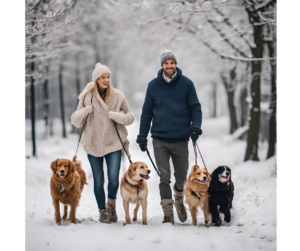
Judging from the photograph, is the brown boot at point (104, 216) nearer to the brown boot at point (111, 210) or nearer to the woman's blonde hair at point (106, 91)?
the brown boot at point (111, 210)

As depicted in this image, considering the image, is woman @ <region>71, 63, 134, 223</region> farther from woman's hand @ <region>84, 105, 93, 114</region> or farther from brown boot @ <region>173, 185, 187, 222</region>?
brown boot @ <region>173, 185, 187, 222</region>

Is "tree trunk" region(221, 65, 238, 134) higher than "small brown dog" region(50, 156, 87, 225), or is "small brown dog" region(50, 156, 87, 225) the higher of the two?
"tree trunk" region(221, 65, 238, 134)

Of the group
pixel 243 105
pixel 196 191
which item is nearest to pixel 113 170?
pixel 196 191

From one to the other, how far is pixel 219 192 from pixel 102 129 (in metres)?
1.65

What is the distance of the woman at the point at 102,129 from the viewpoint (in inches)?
134

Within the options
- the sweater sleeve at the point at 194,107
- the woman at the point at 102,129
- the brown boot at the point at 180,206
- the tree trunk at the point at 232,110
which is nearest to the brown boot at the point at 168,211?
the brown boot at the point at 180,206

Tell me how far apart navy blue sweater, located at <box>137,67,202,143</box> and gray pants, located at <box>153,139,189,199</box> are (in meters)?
0.08

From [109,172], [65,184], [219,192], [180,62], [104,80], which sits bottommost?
[219,192]

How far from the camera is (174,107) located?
342 cm

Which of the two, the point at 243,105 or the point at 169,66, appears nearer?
the point at 169,66

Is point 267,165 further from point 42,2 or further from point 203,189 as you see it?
point 42,2

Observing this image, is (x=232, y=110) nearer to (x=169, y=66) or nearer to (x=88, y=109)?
(x=169, y=66)

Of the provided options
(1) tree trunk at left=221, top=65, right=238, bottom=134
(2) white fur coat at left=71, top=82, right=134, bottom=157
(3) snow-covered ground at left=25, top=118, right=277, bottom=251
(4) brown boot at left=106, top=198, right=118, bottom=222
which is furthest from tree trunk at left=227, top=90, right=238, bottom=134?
(4) brown boot at left=106, top=198, right=118, bottom=222

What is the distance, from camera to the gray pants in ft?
11.3
